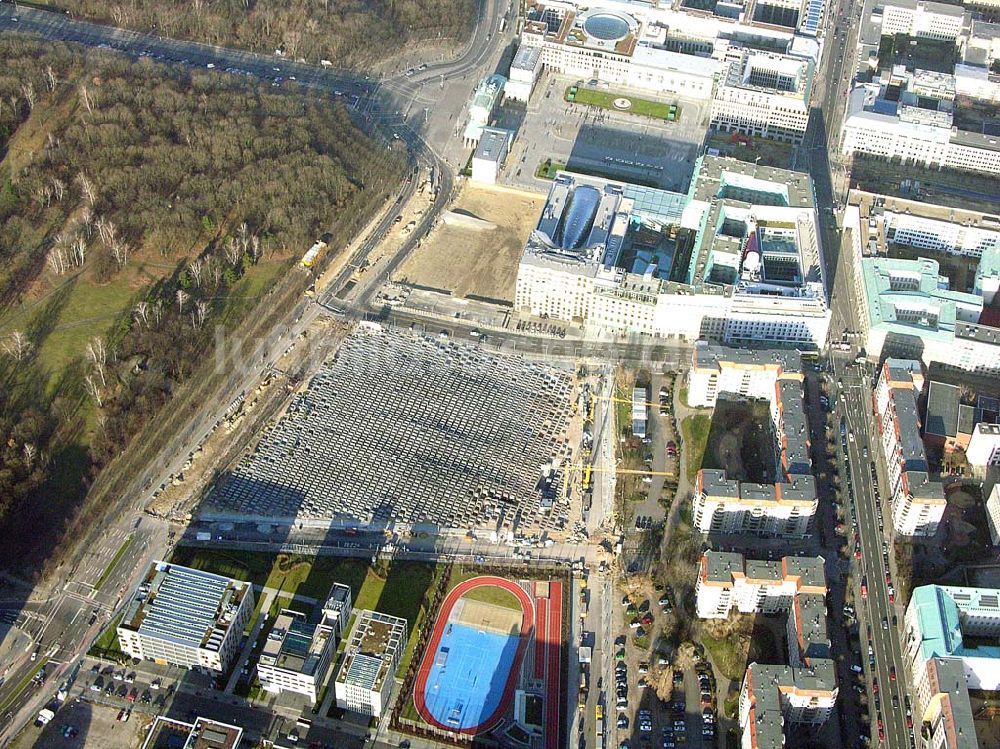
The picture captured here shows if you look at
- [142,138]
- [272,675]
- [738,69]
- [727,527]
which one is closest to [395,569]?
[272,675]

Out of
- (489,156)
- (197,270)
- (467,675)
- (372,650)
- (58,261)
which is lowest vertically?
(372,650)

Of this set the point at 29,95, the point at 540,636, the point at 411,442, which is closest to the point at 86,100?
the point at 29,95

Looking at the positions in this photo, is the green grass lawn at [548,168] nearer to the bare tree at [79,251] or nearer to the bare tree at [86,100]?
the bare tree at [79,251]

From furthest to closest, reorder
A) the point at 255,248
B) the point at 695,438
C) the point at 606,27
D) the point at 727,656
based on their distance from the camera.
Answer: the point at 606,27 < the point at 255,248 < the point at 695,438 < the point at 727,656

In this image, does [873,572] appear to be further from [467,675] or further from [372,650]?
[372,650]

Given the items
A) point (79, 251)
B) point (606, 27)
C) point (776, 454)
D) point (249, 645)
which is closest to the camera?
point (249, 645)

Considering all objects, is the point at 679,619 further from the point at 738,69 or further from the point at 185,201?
the point at 738,69

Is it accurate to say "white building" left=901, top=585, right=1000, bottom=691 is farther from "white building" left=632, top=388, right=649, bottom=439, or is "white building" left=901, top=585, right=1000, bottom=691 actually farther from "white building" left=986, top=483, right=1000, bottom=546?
"white building" left=632, top=388, right=649, bottom=439
